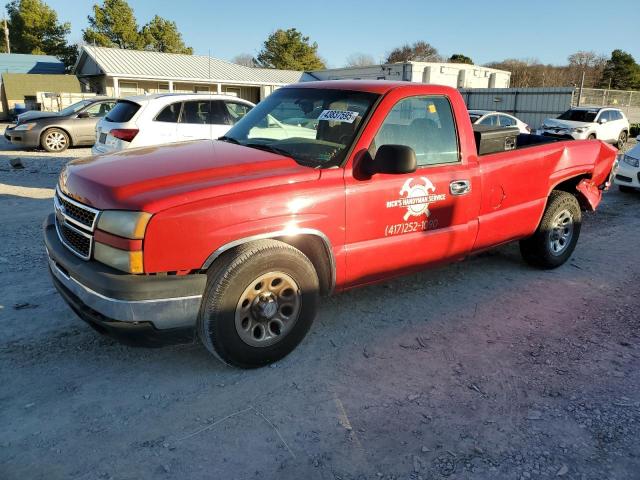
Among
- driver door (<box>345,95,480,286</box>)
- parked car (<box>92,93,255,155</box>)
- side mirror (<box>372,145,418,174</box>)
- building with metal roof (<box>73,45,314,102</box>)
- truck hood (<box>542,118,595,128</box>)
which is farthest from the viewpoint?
building with metal roof (<box>73,45,314,102</box>)

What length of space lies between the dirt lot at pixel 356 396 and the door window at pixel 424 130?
1.37 m

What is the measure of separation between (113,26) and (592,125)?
42.3 meters

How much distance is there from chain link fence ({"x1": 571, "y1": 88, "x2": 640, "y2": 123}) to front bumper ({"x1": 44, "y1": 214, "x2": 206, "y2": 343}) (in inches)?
1064

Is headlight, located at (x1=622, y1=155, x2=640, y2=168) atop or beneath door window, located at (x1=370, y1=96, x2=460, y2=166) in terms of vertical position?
beneath

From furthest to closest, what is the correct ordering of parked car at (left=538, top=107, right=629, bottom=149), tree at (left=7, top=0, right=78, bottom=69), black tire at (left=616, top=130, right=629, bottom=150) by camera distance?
tree at (left=7, top=0, right=78, bottom=69) < black tire at (left=616, top=130, right=629, bottom=150) < parked car at (left=538, top=107, right=629, bottom=149)

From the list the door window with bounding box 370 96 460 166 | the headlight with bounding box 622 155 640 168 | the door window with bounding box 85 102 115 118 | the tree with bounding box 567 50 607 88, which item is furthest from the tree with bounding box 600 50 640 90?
the door window with bounding box 370 96 460 166

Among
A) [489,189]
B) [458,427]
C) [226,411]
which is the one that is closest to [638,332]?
[489,189]

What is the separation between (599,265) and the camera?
18.4 ft

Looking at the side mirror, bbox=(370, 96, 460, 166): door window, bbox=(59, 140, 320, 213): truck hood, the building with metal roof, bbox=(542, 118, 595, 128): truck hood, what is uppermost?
the building with metal roof

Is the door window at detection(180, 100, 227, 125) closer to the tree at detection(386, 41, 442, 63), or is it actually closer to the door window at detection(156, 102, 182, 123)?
the door window at detection(156, 102, 182, 123)

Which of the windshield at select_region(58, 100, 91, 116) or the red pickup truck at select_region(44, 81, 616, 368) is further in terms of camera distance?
the windshield at select_region(58, 100, 91, 116)

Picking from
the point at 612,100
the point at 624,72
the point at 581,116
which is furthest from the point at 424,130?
the point at 624,72

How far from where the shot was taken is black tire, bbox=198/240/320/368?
9.63ft

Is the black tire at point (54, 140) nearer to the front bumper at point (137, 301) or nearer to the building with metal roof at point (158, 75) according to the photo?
the front bumper at point (137, 301)
